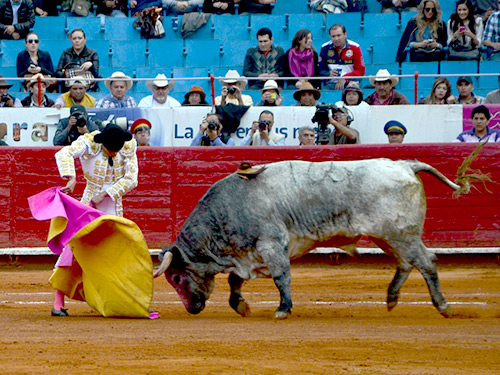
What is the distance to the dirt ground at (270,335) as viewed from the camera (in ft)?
17.5

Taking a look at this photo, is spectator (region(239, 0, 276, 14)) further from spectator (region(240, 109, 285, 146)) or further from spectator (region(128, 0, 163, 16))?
spectator (region(240, 109, 285, 146))

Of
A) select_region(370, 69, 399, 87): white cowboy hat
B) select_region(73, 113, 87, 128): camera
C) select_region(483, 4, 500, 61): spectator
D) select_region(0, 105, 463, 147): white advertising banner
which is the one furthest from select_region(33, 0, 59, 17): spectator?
select_region(483, 4, 500, 61): spectator

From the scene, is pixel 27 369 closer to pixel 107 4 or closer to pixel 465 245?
pixel 465 245

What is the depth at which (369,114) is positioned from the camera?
1159 centimetres

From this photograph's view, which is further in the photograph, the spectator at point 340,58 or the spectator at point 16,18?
the spectator at point 16,18

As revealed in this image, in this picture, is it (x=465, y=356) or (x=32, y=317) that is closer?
(x=465, y=356)

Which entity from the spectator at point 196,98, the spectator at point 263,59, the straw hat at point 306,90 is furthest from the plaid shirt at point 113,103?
the straw hat at point 306,90

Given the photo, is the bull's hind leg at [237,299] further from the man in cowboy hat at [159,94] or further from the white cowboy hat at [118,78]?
the man in cowboy hat at [159,94]

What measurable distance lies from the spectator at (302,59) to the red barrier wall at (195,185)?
1691 mm

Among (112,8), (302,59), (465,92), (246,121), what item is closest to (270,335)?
(246,121)

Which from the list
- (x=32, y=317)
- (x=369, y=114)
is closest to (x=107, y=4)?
(x=369, y=114)

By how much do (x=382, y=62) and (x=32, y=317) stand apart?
8308 mm

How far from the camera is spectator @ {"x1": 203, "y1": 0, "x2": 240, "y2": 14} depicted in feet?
48.7

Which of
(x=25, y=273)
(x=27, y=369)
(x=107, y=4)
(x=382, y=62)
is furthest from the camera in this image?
(x=107, y=4)
